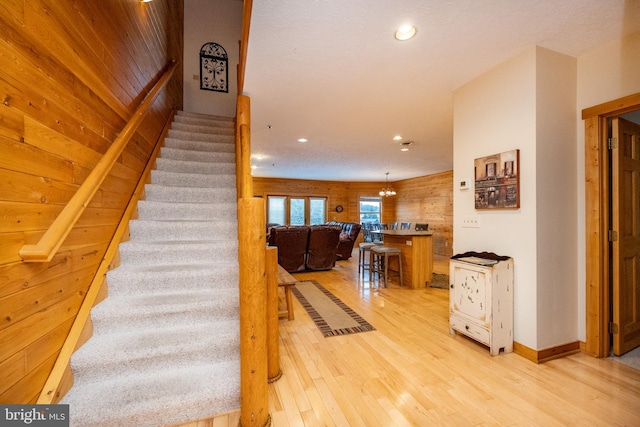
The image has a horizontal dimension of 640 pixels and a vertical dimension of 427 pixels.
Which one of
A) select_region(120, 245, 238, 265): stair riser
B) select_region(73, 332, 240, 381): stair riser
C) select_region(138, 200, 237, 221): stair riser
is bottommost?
select_region(73, 332, 240, 381): stair riser

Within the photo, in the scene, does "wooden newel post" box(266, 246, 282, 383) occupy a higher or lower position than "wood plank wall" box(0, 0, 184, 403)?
lower

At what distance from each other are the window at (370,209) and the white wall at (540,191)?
27.3 ft

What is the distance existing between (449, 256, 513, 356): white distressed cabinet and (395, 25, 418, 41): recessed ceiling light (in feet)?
6.25

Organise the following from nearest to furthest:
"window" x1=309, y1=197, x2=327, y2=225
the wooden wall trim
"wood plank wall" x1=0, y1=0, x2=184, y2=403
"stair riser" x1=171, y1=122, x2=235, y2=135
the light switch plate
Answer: "wood plank wall" x1=0, y1=0, x2=184, y2=403, the wooden wall trim, the light switch plate, "stair riser" x1=171, y1=122, x2=235, y2=135, "window" x1=309, y1=197, x2=327, y2=225

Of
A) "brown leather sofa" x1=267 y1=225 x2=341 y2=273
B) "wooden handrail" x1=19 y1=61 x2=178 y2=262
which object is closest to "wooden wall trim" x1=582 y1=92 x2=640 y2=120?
"wooden handrail" x1=19 y1=61 x2=178 y2=262

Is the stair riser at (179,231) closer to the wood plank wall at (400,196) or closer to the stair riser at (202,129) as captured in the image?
the stair riser at (202,129)

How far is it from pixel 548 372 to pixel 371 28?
2.85 metres

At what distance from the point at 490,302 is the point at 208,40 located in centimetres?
629

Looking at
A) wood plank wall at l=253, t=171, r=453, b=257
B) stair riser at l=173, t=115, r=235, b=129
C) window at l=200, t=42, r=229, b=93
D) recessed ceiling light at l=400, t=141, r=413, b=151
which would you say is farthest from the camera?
wood plank wall at l=253, t=171, r=453, b=257

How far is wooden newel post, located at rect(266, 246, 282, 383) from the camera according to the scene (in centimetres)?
190

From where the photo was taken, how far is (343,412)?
5.35ft

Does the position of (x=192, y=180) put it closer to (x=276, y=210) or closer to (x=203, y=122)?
(x=203, y=122)

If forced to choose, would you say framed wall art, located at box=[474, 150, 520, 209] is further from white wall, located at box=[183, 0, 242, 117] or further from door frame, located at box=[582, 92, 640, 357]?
white wall, located at box=[183, 0, 242, 117]

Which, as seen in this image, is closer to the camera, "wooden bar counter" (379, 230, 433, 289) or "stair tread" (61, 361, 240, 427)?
"stair tread" (61, 361, 240, 427)
